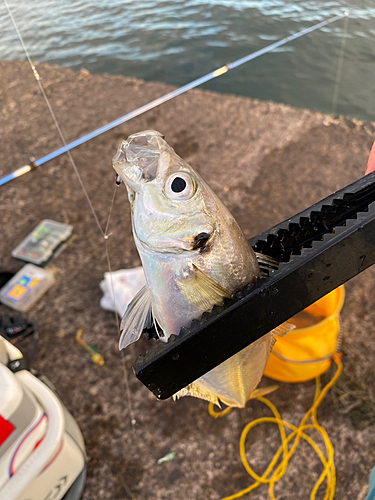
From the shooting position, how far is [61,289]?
3.26 metres

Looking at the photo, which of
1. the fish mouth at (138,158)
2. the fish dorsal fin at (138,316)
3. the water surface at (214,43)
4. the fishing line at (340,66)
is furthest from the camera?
the water surface at (214,43)

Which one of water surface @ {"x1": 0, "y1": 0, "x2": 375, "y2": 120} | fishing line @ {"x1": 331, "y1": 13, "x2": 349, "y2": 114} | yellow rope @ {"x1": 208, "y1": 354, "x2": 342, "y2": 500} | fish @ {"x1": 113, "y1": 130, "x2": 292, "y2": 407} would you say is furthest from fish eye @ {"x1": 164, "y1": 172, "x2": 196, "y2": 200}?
fishing line @ {"x1": 331, "y1": 13, "x2": 349, "y2": 114}

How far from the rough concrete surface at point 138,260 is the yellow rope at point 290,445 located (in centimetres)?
4

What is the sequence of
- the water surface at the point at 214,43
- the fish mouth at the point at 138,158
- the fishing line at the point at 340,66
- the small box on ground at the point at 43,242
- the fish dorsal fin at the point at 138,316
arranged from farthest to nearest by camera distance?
the water surface at the point at 214,43 → the fishing line at the point at 340,66 → the small box on ground at the point at 43,242 → the fish dorsal fin at the point at 138,316 → the fish mouth at the point at 138,158

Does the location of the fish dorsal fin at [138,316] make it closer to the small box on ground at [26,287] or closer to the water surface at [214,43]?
the small box on ground at [26,287]

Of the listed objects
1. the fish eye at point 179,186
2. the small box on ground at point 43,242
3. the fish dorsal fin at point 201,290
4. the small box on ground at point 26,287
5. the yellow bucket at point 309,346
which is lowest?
the yellow bucket at point 309,346

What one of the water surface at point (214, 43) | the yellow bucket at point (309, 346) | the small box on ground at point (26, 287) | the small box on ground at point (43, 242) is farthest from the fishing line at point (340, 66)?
the small box on ground at point (26, 287)

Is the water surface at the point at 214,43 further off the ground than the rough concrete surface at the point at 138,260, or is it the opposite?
the water surface at the point at 214,43

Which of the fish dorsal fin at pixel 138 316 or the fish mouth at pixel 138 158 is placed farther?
the fish dorsal fin at pixel 138 316

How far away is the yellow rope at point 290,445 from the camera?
2.16m

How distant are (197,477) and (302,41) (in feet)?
25.4

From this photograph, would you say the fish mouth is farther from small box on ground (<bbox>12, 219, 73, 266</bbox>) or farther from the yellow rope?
small box on ground (<bbox>12, 219, 73, 266</bbox>)

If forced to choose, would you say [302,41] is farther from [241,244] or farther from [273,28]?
[241,244]

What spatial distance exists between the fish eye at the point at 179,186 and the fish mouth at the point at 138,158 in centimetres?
6
